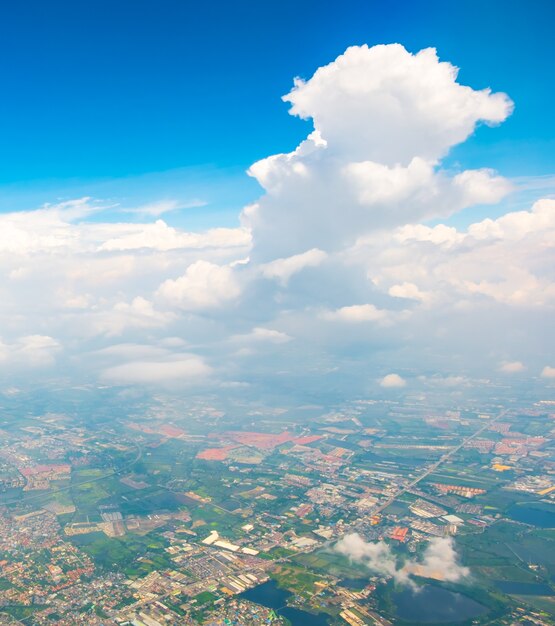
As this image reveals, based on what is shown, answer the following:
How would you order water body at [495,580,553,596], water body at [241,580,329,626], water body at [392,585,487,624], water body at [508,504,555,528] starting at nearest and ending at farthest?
water body at [241,580,329,626]
water body at [392,585,487,624]
water body at [495,580,553,596]
water body at [508,504,555,528]

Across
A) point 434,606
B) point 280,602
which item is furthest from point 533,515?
point 280,602

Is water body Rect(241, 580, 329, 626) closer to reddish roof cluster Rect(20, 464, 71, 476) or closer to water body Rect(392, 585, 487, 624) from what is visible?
water body Rect(392, 585, 487, 624)

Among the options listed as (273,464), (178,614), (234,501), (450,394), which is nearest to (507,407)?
(450,394)

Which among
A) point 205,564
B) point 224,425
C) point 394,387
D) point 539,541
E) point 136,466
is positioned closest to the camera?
point 205,564

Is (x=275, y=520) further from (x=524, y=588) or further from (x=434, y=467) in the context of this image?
(x=434, y=467)

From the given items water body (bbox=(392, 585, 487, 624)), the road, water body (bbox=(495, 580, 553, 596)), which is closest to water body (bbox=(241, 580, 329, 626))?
water body (bbox=(392, 585, 487, 624))

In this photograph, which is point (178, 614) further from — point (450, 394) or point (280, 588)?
point (450, 394)

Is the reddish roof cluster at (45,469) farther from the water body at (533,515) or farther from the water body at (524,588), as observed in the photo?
the water body at (533,515)
